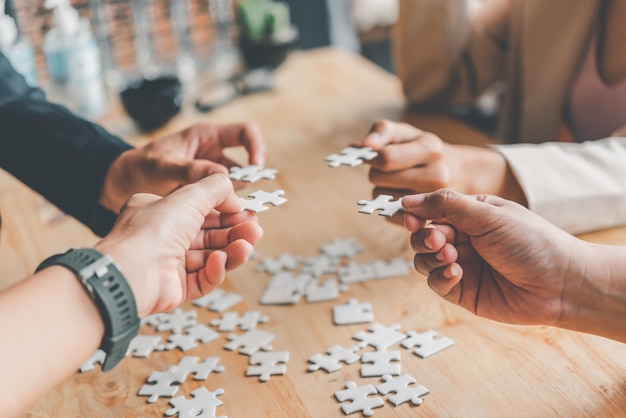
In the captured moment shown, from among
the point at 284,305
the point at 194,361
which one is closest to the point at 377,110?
the point at 284,305

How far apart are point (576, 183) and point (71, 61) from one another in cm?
132

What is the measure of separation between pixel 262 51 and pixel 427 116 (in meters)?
0.62

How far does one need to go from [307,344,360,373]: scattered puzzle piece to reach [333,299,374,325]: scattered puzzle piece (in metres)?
0.07

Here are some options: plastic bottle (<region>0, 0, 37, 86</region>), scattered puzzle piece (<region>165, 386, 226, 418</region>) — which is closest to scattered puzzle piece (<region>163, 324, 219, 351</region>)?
scattered puzzle piece (<region>165, 386, 226, 418</region>)

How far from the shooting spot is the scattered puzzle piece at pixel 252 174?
1.20 metres

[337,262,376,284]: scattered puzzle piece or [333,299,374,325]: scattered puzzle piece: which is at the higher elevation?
[337,262,376,284]: scattered puzzle piece

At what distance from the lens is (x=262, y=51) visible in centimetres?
214

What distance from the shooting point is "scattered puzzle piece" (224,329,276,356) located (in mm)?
1059

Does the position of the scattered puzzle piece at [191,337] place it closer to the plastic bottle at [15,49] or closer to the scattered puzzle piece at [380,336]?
the scattered puzzle piece at [380,336]

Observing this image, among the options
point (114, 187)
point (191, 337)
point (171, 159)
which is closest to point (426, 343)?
point (191, 337)

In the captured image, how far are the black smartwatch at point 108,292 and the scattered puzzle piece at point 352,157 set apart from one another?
19.2 inches

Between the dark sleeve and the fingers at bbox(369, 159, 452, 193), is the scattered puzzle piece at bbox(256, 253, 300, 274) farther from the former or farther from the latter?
the dark sleeve

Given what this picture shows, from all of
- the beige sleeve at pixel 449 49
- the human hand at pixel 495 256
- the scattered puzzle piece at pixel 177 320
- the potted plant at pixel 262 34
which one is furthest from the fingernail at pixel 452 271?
the potted plant at pixel 262 34

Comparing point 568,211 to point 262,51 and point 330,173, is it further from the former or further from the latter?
point 262,51
